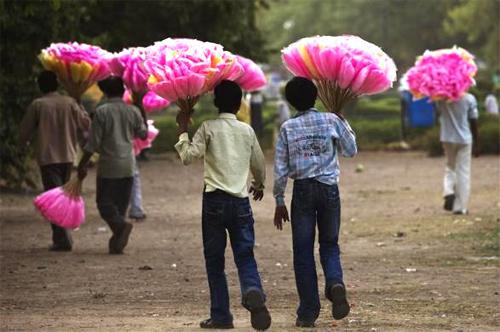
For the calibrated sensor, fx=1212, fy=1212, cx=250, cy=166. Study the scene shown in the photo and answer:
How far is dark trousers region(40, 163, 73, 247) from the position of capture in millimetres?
13641

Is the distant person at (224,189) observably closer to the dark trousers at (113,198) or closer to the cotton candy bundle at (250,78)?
the cotton candy bundle at (250,78)

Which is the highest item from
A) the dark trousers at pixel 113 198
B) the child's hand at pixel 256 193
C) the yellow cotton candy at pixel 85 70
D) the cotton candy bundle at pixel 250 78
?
the cotton candy bundle at pixel 250 78

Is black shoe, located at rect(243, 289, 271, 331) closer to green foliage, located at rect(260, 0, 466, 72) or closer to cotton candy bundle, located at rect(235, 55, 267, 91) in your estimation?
cotton candy bundle, located at rect(235, 55, 267, 91)

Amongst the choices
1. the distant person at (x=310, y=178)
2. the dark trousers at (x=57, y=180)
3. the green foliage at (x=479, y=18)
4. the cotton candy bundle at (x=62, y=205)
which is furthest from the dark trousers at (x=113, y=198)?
the green foliage at (x=479, y=18)

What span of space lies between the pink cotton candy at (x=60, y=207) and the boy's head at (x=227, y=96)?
4.62m

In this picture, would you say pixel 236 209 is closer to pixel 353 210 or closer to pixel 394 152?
pixel 353 210

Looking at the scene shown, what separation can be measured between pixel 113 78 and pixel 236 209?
5.06 m

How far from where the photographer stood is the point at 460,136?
16.6 metres

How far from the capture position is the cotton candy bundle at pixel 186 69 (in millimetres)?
8492

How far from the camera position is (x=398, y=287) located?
1087cm

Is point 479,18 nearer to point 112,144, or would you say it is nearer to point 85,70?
point 85,70

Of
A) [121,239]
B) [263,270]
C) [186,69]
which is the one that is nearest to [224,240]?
[186,69]

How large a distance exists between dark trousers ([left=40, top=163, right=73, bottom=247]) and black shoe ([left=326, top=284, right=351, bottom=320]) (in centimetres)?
588

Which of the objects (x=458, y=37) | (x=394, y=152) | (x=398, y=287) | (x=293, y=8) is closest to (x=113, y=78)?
(x=398, y=287)
